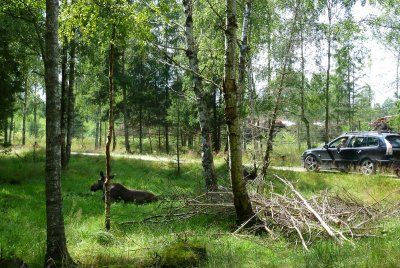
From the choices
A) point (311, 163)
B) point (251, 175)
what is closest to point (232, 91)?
point (251, 175)

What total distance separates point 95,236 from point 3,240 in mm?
1824

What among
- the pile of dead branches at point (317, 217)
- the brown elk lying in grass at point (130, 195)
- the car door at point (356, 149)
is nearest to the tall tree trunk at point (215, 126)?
the car door at point (356, 149)

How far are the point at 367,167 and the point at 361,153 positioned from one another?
68 centimetres

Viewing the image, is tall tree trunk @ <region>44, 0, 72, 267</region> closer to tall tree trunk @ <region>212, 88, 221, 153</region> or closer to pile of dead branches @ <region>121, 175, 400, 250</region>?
pile of dead branches @ <region>121, 175, 400, 250</region>

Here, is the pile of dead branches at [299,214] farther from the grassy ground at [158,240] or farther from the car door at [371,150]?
the car door at [371,150]

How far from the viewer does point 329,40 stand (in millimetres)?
31344

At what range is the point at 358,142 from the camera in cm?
1880

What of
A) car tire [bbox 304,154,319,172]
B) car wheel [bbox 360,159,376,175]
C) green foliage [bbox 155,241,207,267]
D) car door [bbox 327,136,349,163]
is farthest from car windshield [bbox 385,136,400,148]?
green foliage [bbox 155,241,207,267]

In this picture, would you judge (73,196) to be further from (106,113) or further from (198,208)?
(106,113)

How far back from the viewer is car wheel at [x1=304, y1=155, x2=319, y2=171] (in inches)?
825

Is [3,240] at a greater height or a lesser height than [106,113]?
lesser

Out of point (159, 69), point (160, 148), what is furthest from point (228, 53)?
point (160, 148)

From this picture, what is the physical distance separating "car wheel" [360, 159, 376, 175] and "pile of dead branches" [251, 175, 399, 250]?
7.64 m

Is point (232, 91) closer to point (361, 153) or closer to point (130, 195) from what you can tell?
point (130, 195)
